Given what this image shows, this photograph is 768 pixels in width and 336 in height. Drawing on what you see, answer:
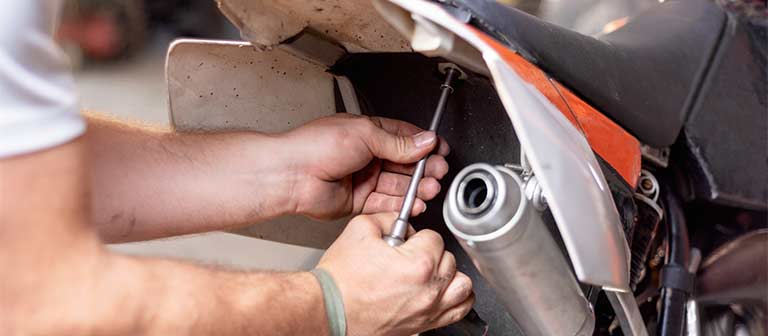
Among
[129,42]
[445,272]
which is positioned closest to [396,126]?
[445,272]

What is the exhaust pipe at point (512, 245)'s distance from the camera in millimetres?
654

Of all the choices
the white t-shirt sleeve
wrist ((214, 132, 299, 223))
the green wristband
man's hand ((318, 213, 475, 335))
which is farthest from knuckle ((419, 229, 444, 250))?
the white t-shirt sleeve

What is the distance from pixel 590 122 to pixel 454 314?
25 centimetres

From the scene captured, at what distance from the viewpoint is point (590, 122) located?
2.27 feet

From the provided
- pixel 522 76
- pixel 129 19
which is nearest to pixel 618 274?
pixel 522 76

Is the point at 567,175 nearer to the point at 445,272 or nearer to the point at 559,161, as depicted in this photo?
the point at 559,161

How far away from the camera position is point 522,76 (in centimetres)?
60

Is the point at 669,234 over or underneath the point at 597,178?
underneath

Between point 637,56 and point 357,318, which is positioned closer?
point 357,318

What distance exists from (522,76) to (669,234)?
0.38 meters

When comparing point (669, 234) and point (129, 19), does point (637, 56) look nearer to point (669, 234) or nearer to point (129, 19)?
point (669, 234)

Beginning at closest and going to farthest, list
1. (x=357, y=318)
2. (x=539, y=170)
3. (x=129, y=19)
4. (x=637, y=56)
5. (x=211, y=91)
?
1. (x=539, y=170)
2. (x=357, y=318)
3. (x=637, y=56)
4. (x=211, y=91)
5. (x=129, y=19)

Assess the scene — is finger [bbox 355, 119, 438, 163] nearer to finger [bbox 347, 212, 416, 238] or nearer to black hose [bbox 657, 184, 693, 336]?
finger [bbox 347, 212, 416, 238]

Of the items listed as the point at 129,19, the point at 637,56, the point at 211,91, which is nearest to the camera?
the point at 637,56
